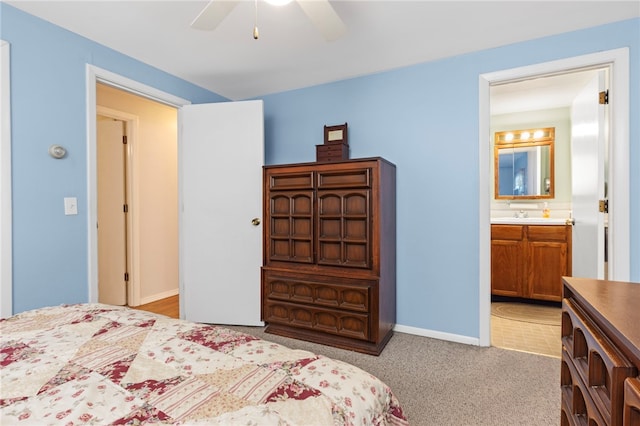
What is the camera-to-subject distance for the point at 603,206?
2.26m

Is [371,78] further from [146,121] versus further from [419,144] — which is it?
[146,121]

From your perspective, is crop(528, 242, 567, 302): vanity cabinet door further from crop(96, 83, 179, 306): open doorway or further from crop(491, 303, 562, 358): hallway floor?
crop(96, 83, 179, 306): open doorway

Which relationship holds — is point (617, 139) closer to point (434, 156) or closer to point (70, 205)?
point (434, 156)

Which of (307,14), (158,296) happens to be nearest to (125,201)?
(158,296)

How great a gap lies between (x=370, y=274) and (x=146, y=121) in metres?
3.23

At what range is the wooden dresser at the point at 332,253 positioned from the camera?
7.91ft

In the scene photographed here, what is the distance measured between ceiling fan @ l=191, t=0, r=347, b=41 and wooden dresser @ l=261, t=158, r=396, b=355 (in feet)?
3.06

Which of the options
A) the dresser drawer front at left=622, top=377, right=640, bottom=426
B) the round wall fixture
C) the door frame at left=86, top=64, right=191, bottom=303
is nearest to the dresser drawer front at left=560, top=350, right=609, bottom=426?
the dresser drawer front at left=622, top=377, right=640, bottom=426

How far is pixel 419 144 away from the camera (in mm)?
2785

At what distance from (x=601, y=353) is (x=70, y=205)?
278 centimetres

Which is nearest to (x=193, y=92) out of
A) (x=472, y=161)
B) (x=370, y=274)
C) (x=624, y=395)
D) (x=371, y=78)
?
(x=371, y=78)

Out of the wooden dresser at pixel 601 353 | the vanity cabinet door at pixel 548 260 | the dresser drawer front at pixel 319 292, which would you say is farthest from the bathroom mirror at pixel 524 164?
the wooden dresser at pixel 601 353

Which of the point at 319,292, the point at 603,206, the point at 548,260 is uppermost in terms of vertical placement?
the point at 603,206

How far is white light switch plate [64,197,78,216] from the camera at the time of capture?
2197mm
